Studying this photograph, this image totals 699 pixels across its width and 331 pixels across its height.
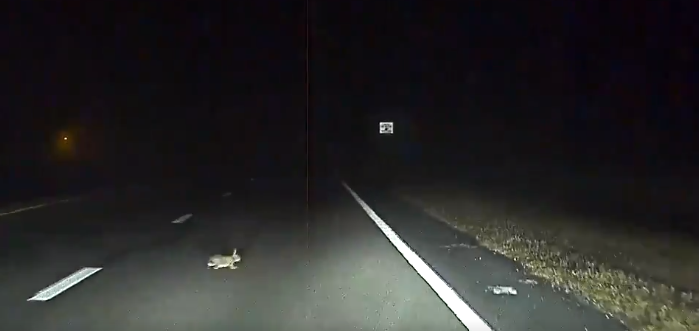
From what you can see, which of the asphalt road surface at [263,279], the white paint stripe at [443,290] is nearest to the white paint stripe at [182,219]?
the asphalt road surface at [263,279]

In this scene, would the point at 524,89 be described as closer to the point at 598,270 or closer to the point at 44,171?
the point at 44,171

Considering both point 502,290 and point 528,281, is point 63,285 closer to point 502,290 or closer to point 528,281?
point 502,290

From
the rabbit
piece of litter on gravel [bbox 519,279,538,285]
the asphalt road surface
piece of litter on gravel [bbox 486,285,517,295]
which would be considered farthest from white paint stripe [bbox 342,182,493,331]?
the rabbit

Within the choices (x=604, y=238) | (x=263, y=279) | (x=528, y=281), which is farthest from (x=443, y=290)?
(x=604, y=238)

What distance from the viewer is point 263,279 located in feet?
34.6

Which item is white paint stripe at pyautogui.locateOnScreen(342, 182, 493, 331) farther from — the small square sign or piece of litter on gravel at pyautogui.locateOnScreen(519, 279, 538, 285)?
the small square sign

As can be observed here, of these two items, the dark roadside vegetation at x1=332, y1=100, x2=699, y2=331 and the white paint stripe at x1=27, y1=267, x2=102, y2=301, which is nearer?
the dark roadside vegetation at x1=332, y1=100, x2=699, y2=331

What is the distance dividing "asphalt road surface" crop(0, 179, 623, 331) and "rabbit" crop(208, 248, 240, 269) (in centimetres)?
17

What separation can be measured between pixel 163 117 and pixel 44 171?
74598 millimetres

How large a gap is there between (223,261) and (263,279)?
177cm

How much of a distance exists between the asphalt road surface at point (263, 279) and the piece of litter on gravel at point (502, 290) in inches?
4.5

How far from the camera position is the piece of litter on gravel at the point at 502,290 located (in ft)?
30.7

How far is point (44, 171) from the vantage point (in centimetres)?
5016

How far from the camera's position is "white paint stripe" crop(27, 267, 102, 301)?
9.22 meters
